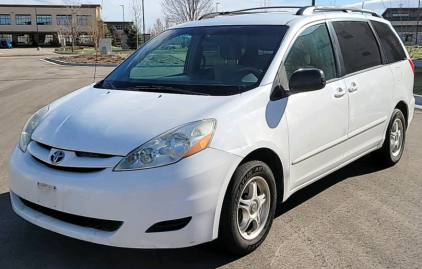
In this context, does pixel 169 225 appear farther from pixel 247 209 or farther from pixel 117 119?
pixel 117 119

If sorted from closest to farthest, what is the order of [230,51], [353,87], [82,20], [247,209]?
[247,209], [230,51], [353,87], [82,20]

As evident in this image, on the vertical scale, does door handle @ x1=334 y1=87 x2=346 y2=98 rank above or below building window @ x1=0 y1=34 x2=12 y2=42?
below

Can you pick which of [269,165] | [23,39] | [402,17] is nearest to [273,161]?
[269,165]

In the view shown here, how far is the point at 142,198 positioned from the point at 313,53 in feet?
7.29

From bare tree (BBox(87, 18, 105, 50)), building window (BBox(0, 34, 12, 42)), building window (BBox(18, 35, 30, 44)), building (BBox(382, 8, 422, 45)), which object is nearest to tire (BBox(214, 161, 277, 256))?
building (BBox(382, 8, 422, 45))

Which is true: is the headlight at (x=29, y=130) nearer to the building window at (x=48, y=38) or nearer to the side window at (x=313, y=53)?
the side window at (x=313, y=53)

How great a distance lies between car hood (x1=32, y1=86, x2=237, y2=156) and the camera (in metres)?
3.07

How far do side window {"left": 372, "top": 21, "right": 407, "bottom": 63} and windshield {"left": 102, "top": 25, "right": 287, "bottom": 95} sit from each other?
1.93 m

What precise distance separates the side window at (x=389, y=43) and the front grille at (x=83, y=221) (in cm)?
389

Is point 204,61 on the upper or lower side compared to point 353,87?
upper

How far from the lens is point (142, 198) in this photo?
2.88m

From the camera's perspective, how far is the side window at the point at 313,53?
13.1 feet

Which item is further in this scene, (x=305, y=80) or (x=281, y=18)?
(x=281, y=18)

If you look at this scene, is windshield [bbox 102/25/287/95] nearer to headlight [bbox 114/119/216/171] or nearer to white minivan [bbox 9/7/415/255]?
white minivan [bbox 9/7/415/255]
